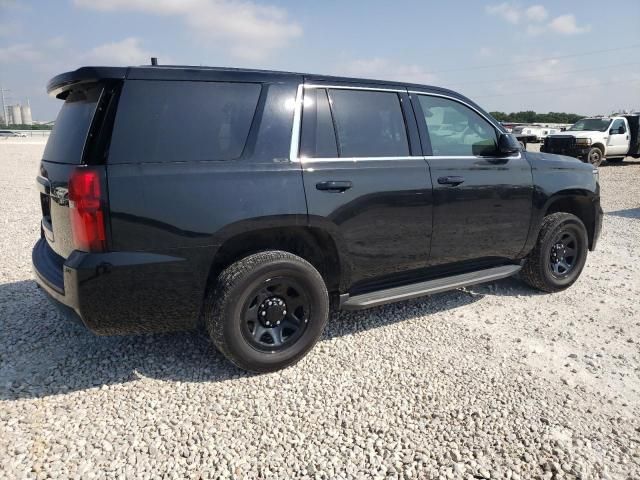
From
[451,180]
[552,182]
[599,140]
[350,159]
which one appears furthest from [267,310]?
[599,140]

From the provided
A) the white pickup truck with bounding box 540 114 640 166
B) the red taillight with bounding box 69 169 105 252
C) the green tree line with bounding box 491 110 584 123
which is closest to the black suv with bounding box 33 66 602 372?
the red taillight with bounding box 69 169 105 252

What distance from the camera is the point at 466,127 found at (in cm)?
395

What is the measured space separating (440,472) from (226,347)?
1391 mm

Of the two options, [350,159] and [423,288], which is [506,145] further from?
[350,159]

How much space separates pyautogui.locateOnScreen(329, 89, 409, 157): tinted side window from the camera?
3278mm

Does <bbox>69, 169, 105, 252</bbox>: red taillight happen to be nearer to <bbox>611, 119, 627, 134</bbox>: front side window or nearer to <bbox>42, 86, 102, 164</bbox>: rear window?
<bbox>42, 86, 102, 164</bbox>: rear window

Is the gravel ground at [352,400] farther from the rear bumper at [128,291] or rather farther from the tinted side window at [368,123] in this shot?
the tinted side window at [368,123]

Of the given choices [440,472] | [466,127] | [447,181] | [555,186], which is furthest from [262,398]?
[555,186]

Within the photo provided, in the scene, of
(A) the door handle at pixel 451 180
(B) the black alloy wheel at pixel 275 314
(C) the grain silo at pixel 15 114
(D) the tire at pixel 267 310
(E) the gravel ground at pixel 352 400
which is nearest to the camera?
(E) the gravel ground at pixel 352 400

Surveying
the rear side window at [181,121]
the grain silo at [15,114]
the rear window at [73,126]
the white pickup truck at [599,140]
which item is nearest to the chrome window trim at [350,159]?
the rear side window at [181,121]

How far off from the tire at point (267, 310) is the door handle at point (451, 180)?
4.10ft

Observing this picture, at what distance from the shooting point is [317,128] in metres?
3.16

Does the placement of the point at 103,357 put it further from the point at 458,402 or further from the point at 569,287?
the point at 569,287

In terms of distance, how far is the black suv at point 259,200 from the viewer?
2584 millimetres
